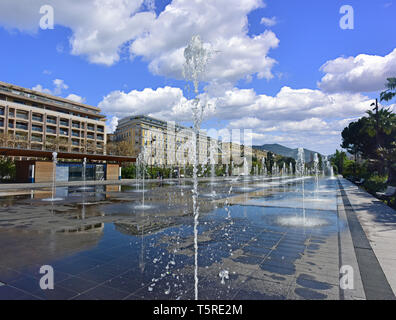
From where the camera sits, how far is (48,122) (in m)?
63.0

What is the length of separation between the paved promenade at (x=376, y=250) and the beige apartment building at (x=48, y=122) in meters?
52.3

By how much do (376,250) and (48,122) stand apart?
72547 millimetres

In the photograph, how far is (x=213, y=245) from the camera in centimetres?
582

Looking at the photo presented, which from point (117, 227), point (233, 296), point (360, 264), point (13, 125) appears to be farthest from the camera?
point (13, 125)

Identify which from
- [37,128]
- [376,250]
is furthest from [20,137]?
[376,250]

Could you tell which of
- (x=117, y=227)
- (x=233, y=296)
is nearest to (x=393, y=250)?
(x=233, y=296)

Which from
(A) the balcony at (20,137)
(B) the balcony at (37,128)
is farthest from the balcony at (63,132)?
(A) the balcony at (20,137)

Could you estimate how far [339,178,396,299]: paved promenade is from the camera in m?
3.77

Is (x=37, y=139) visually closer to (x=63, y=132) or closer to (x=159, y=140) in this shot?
(x=63, y=132)

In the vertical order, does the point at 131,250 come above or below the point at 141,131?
below

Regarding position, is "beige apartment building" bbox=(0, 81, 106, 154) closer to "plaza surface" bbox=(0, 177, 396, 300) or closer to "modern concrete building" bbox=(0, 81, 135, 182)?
"modern concrete building" bbox=(0, 81, 135, 182)

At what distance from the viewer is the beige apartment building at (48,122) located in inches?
2154
